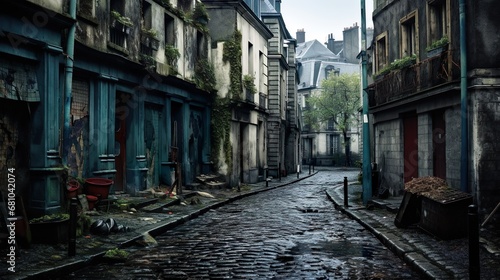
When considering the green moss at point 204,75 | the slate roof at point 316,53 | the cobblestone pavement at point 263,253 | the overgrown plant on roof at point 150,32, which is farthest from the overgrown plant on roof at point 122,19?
the slate roof at point 316,53

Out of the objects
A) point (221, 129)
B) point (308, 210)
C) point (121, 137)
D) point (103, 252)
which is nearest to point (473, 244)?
point (103, 252)

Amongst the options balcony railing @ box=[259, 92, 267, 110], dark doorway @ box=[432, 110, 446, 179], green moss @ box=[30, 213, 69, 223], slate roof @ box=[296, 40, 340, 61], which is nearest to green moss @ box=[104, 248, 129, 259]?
green moss @ box=[30, 213, 69, 223]

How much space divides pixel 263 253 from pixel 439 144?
Result: 782 cm

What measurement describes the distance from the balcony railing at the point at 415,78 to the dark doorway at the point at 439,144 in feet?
3.11

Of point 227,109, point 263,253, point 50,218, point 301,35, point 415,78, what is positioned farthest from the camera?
point 301,35

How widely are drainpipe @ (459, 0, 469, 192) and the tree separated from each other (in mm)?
46019

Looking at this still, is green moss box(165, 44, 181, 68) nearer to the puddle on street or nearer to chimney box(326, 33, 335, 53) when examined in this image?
the puddle on street

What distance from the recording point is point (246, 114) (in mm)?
27328

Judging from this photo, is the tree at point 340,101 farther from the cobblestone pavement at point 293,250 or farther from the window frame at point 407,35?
the cobblestone pavement at point 293,250

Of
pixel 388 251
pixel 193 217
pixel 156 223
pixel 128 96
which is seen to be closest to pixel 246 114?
pixel 128 96

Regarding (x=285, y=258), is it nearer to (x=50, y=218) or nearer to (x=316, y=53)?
(x=50, y=218)

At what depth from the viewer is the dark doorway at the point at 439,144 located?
13789mm

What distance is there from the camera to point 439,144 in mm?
14055

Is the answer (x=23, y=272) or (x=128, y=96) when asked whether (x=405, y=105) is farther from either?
(x=23, y=272)
